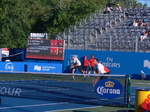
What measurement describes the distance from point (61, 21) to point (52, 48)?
14.3 metres

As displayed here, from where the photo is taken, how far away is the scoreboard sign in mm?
28531

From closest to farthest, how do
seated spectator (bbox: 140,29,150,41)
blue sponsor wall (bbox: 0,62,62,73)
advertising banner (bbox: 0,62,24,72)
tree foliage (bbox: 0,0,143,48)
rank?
advertising banner (bbox: 0,62,24,72)
blue sponsor wall (bbox: 0,62,62,73)
seated spectator (bbox: 140,29,150,41)
tree foliage (bbox: 0,0,143,48)

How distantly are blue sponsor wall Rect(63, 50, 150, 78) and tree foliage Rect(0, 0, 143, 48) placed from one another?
13913mm

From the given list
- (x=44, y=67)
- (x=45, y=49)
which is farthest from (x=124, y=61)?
(x=45, y=49)

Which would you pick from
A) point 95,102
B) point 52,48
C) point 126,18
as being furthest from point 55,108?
point 126,18

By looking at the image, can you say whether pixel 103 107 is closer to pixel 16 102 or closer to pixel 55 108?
pixel 55 108

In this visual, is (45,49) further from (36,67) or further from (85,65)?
(85,65)

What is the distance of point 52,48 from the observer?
28703 mm

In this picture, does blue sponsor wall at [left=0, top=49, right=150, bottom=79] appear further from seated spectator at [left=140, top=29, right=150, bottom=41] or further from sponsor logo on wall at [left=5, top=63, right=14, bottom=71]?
seated spectator at [left=140, top=29, right=150, bottom=41]

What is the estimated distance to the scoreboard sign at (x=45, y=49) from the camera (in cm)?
2853

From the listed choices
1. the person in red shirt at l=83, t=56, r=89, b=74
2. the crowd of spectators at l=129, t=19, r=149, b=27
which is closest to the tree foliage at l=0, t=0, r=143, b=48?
the crowd of spectators at l=129, t=19, r=149, b=27

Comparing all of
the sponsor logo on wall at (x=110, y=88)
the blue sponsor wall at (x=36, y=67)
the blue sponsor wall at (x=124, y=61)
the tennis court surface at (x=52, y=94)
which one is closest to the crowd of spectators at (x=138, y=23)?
the blue sponsor wall at (x=124, y=61)

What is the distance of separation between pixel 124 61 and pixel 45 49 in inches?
253

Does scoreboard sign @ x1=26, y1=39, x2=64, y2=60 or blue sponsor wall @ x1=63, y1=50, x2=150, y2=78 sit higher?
scoreboard sign @ x1=26, y1=39, x2=64, y2=60
